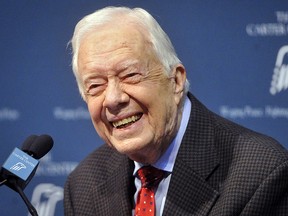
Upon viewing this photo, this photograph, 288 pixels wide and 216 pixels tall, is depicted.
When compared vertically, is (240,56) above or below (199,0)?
below

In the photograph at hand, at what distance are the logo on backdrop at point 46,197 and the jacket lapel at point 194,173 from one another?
110 centimetres

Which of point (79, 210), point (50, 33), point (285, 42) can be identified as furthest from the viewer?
point (50, 33)

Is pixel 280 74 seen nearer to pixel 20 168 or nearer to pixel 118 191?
pixel 118 191

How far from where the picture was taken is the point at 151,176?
7.72 ft

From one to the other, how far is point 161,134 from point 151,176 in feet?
0.54

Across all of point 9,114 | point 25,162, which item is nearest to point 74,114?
point 9,114

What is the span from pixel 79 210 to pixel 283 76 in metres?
1.07

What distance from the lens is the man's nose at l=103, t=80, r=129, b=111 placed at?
7.16 ft

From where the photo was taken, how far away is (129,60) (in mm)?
2199

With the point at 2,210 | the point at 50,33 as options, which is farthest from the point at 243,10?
the point at 2,210

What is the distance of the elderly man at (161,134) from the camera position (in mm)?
2184

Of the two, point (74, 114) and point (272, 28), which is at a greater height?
point (272, 28)

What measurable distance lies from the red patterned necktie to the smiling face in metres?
0.11

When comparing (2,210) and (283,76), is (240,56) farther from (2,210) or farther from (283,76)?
(2,210)
